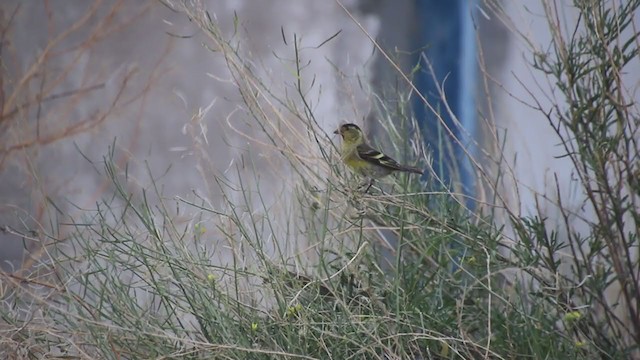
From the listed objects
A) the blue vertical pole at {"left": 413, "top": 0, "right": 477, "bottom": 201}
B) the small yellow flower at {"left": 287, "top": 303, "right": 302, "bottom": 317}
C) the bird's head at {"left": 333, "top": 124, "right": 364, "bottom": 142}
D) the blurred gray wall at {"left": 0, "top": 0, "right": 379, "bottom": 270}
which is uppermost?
the blue vertical pole at {"left": 413, "top": 0, "right": 477, "bottom": 201}

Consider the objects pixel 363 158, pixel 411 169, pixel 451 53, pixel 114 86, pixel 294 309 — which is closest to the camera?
pixel 294 309

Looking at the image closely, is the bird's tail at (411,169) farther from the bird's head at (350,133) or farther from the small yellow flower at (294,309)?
the small yellow flower at (294,309)

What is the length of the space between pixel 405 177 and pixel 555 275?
66cm

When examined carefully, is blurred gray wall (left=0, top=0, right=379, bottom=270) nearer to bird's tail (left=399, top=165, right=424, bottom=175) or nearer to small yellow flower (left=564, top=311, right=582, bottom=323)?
bird's tail (left=399, top=165, right=424, bottom=175)

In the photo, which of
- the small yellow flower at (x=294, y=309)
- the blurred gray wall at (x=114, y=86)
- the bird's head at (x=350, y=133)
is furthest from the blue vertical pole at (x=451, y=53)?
the small yellow flower at (x=294, y=309)

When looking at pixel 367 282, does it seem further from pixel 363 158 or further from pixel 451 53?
pixel 451 53

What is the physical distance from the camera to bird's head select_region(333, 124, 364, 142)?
323 cm

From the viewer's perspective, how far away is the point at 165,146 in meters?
5.30

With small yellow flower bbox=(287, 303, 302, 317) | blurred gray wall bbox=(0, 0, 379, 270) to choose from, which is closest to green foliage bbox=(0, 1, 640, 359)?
small yellow flower bbox=(287, 303, 302, 317)

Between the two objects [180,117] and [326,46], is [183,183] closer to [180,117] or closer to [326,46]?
[180,117]

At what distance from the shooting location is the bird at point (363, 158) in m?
3.05

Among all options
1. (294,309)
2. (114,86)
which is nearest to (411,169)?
(294,309)

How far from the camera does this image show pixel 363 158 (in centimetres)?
313

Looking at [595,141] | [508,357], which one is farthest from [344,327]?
[595,141]
